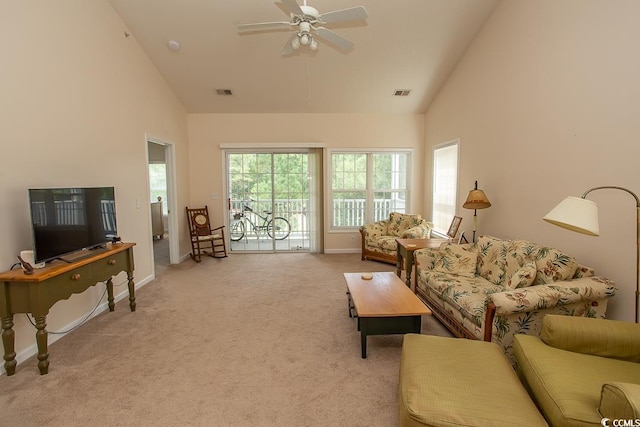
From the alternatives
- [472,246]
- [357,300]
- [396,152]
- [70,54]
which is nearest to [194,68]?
[70,54]

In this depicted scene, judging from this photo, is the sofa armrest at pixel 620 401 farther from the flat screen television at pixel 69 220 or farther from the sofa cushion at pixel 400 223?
the sofa cushion at pixel 400 223

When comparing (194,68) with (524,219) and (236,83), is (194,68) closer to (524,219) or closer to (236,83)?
(236,83)

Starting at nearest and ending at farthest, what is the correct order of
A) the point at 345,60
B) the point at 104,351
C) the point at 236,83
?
the point at 104,351, the point at 345,60, the point at 236,83

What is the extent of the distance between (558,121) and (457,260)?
1578mm

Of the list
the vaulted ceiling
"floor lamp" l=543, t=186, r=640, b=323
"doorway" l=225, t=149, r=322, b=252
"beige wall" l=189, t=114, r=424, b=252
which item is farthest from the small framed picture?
"floor lamp" l=543, t=186, r=640, b=323

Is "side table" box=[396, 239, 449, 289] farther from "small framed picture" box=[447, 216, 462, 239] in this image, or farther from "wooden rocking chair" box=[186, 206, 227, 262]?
"wooden rocking chair" box=[186, 206, 227, 262]

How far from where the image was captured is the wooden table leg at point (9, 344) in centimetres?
225

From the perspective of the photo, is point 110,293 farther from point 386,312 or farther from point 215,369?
point 386,312

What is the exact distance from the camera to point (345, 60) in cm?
471

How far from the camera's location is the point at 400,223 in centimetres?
566

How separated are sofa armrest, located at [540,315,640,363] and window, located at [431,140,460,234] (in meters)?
3.11

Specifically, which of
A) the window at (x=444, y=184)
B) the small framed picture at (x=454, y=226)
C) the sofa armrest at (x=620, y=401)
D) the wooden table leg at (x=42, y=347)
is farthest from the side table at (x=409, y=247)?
the wooden table leg at (x=42, y=347)

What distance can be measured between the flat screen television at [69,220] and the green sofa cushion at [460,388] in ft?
8.92

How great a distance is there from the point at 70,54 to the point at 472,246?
4.48m
